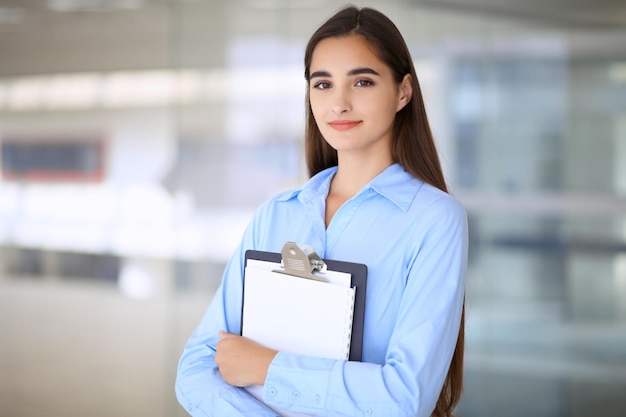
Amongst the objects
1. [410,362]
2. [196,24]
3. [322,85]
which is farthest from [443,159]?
[410,362]

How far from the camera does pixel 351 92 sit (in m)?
1.39

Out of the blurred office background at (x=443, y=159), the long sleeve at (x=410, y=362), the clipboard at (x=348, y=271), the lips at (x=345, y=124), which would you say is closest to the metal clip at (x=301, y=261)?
the clipboard at (x=348, y=271)

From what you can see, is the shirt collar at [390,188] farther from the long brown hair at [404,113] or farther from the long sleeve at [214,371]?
the long sleeve at [214,371]

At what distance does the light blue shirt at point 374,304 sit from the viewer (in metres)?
1.21

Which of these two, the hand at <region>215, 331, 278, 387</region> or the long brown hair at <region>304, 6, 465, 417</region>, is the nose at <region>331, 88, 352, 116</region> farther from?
the hand at <region>215, 331, 278, 387</region>

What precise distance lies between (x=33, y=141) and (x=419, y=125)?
4.20 metres

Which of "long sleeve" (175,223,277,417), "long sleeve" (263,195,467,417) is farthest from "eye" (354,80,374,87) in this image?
"long sleeve" (175,223,277,417)

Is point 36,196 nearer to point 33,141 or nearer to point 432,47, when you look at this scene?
point 33,141

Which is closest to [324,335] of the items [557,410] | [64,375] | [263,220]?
[263,220]

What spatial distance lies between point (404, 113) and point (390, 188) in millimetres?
207

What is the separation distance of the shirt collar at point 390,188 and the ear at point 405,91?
0.13 m

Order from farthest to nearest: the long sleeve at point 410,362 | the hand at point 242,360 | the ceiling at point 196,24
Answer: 1. the ceiling at point 196,24
2. the hand at point 242,360
3. the long sleeve at point 410,362

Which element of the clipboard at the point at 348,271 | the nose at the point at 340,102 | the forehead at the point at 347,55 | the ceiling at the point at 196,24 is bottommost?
the clipboard at the point at 348,271

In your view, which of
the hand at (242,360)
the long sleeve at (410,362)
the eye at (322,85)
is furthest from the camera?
the eye at (322,85)
